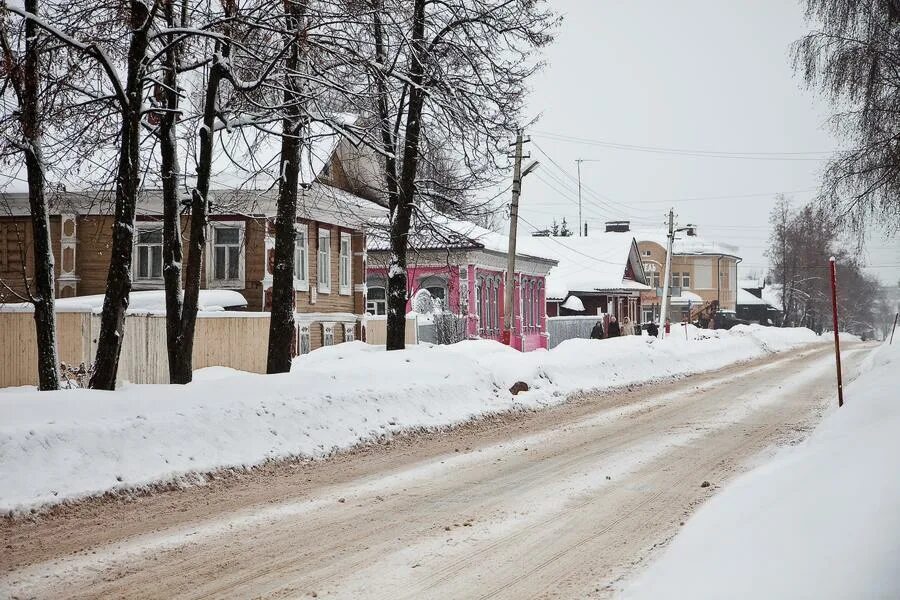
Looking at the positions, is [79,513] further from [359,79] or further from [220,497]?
[359,79]

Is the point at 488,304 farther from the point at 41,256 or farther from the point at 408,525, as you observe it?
the point at 408,525

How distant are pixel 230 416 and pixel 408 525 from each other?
4.64 meters

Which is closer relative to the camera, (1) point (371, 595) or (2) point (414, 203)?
(1) point (371, 595)

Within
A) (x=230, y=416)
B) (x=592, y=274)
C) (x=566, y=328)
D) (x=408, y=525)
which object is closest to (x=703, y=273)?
(x=592, y=274)

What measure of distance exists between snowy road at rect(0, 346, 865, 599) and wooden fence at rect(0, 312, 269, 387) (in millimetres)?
7615

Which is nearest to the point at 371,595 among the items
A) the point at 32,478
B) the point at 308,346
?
the point at 32,478

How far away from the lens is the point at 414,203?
21.6 meters

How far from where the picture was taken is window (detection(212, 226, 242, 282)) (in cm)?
2691

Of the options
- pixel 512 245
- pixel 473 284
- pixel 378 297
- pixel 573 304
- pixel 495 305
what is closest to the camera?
pixel 512 245

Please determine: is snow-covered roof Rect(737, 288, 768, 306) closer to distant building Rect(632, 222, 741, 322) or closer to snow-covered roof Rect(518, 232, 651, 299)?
distant building Rect(632, 222, 741, 322)

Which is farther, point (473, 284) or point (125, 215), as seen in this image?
point (473, 284)

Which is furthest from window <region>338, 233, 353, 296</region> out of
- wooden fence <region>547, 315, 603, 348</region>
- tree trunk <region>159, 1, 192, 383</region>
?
wooden fence <region>547, 315, 603, 348</region>

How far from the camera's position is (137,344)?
60.8 ft

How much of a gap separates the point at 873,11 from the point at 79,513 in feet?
69.3
